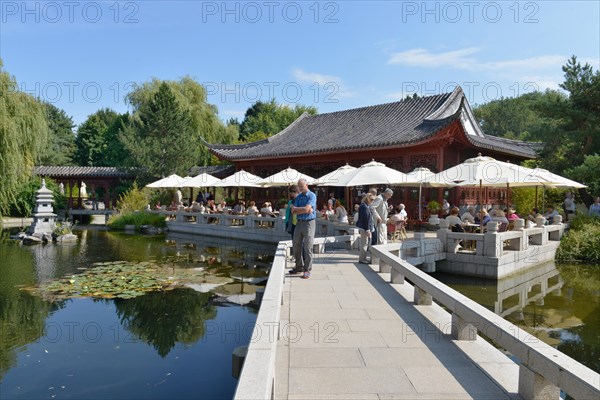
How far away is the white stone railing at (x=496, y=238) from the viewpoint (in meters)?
10.1

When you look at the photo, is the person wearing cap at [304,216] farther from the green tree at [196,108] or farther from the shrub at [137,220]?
the green tree at [196,108]

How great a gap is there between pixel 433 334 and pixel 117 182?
88.9ft

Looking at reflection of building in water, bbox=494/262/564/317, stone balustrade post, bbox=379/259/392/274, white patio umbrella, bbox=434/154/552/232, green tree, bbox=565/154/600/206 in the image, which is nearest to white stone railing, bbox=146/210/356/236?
white patio umbrella, bbox=434/154/552/232

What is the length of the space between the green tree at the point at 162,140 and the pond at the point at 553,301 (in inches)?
768

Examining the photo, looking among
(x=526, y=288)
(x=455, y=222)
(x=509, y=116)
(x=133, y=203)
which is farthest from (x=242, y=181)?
(x=509, y=116)

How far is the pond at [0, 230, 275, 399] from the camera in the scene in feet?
15.9

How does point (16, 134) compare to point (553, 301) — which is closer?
point (553, 301)

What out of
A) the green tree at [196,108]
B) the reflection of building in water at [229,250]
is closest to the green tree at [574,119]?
the reflection of building in water at [229,250]

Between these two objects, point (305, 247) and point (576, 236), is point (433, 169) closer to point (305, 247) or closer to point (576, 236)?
point (576, 236)

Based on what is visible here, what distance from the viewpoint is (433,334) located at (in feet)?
14.8

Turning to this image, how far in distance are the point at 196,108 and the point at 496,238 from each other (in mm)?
26016

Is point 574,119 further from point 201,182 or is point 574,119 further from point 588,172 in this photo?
point 201,182

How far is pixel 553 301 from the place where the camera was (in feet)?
28.2

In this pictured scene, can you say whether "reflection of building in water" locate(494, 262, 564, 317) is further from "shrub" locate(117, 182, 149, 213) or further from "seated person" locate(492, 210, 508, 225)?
"shrub" locate(117, 182, 149, 213)
